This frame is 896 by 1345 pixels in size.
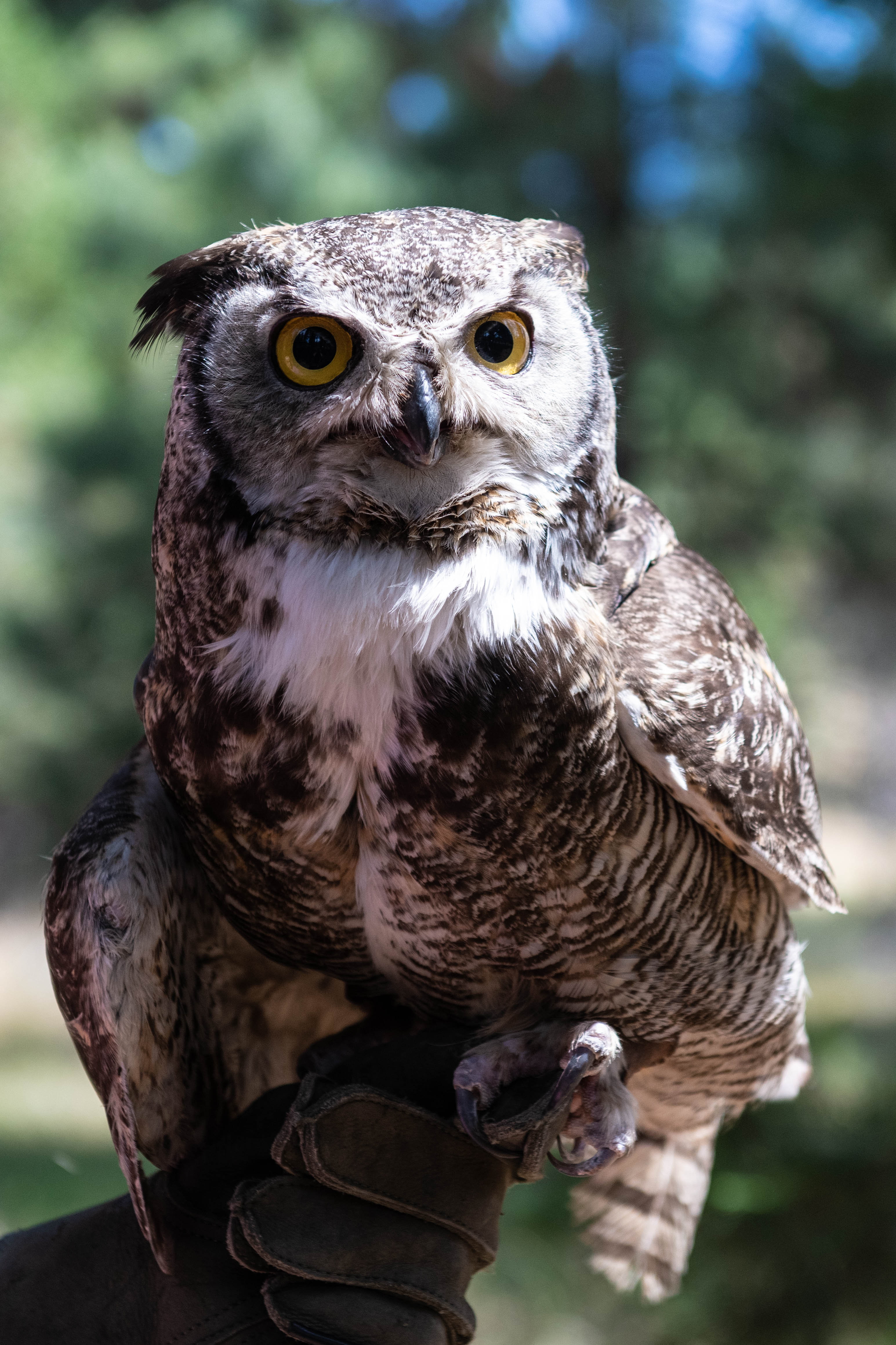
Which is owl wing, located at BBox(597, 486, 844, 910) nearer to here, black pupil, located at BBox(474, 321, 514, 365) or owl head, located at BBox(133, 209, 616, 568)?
owl head, located at BBox(133, 209, 616, 568)

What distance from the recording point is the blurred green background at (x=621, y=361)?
129 inches

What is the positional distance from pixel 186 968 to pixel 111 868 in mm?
229

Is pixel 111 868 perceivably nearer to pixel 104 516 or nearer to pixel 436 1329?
pixel 436 1329

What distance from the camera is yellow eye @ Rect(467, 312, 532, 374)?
4.32ft

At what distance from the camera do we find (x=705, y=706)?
147cm

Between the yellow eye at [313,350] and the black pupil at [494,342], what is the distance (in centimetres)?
16

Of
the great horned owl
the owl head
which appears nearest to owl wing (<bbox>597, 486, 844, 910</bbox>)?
the great horned owl

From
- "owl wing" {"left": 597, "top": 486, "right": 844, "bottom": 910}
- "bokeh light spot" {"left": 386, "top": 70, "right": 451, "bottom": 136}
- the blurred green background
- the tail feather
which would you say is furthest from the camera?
"bokeh light spot" {"left": 386, "top": 70, "right": 451, "bottom": 136}

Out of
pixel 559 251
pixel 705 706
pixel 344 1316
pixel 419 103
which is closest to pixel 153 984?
pixel 344 1316

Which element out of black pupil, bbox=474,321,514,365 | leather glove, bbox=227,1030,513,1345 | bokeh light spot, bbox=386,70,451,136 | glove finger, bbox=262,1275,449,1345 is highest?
bokeh light spot, bbox=386,70,451,136

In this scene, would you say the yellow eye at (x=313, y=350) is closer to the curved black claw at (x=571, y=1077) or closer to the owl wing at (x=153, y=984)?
the owl wing at (x=153, y=984)

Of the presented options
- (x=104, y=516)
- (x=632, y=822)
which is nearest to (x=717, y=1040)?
(x=632, y=822)

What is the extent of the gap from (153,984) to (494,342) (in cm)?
94

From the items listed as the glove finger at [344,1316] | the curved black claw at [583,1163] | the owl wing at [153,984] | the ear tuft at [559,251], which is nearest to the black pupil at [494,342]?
the ear tuft at [559,251]
